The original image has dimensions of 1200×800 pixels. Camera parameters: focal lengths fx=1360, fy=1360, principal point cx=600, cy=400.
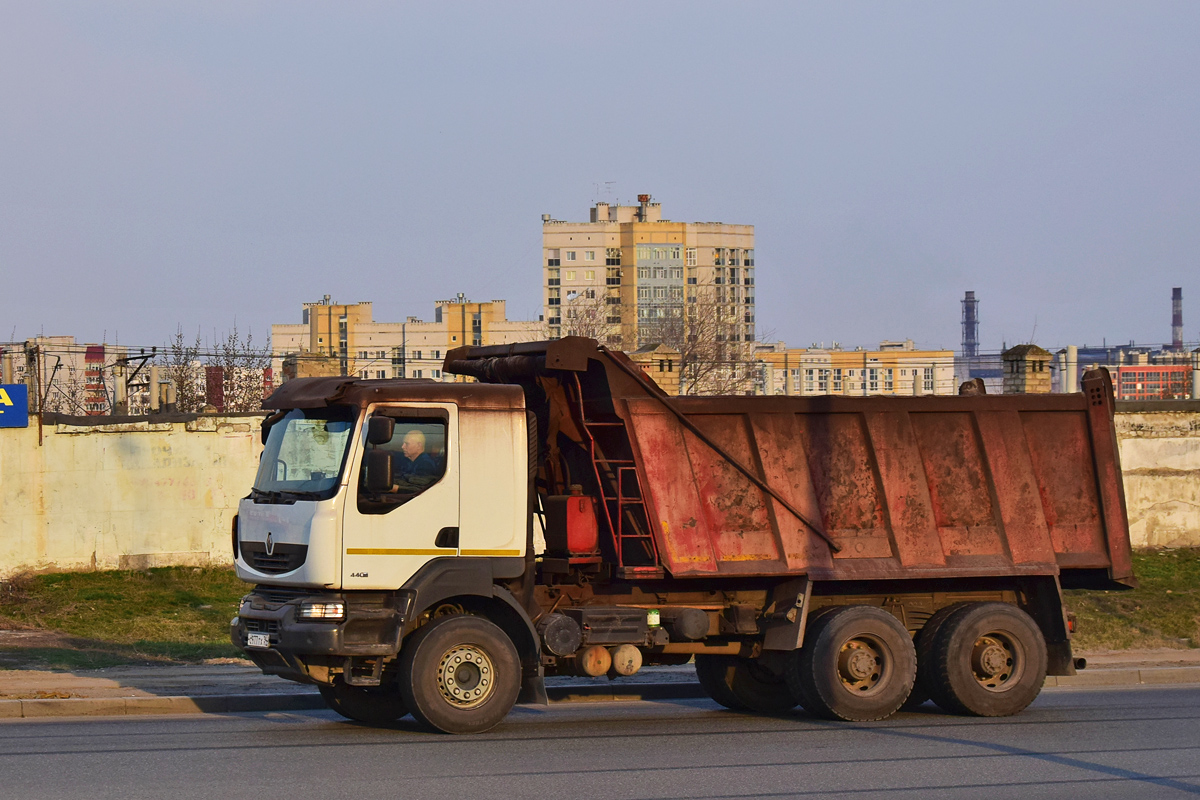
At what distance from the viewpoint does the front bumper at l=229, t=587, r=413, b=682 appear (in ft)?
32.3

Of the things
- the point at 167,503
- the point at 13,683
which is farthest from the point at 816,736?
the point at 167,503

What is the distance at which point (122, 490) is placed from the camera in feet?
73.6

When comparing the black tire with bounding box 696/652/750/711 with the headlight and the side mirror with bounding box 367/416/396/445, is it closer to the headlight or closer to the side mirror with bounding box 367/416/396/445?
the headlight

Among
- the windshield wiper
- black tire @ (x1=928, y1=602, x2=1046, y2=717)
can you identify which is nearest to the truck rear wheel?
black tire @ (x1=928, y1=602, x2=1046, y2=717)

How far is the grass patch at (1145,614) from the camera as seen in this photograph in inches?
645

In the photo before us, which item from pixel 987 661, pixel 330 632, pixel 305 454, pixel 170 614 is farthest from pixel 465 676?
pixel 170 614

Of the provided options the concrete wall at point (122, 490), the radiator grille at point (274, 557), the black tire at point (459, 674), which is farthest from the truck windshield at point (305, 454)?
the concrete wall at point (122, 490)

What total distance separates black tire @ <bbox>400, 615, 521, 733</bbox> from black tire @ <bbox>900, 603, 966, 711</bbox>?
3616mm

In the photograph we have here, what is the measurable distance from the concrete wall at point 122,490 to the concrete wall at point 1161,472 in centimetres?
1556

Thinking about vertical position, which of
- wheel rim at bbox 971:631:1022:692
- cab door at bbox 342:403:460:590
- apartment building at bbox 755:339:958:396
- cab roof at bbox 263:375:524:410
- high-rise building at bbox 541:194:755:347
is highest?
high-rise building at bbox 541:194:755:347

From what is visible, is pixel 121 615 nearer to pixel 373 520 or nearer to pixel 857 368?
pixel 373 520

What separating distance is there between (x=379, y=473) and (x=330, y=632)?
1205mm

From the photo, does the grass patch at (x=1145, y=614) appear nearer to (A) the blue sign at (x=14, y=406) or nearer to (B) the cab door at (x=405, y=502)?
(B) the cab door at (x=405, y=502)

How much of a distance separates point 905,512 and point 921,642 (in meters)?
1.20
